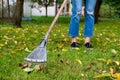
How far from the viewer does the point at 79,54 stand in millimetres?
5281

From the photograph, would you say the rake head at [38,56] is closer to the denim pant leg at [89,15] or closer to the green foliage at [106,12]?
the denim pant leg at [89,15]

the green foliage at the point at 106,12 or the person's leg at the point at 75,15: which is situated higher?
the person's leg at the point at 75,15

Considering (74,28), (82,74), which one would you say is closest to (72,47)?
(74,28)

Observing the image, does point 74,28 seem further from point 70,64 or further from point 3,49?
point 70,64

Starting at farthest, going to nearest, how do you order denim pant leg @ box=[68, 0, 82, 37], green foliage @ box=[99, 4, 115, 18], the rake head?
green foliage @ box=[99, 4, 115, 18] < denim pant leg @ box=[68, 0, 82, 37] < the rake head

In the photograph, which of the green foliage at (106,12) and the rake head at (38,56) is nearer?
the rake head at (38,56)

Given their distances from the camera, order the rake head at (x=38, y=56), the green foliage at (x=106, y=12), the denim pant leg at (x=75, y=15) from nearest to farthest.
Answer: the rake head at (x=38, y=56)
the denim pant leg at (x=75, y=15)
the green foliage at (x=106, y=12)

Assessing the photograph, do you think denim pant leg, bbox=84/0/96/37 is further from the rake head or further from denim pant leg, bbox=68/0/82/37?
the rake head

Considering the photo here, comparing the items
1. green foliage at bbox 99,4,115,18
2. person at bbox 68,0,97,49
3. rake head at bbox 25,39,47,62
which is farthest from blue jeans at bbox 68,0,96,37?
green foliage at bbox 99,4,115,18

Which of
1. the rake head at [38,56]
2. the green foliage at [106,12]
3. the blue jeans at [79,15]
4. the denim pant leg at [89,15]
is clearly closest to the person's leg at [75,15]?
the blue jeans at [79,15]

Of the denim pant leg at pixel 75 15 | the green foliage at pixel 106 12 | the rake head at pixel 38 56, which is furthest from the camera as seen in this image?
the green foliage at pixel 106 12

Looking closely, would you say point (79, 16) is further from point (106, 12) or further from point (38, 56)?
point (106, 12)

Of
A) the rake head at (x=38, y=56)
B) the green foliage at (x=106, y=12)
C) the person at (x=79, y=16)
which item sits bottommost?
the green foliage at (x=106, y=12)

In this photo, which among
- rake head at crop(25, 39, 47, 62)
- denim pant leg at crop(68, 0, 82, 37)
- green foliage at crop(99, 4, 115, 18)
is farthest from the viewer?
green foliage at crop(99, 4, 115, 18)
